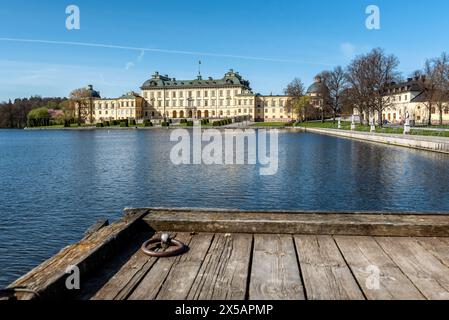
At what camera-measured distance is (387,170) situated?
24094mm

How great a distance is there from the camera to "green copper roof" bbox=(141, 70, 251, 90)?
470 feet

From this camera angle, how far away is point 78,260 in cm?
334

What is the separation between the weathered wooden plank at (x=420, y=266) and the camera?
123 inches

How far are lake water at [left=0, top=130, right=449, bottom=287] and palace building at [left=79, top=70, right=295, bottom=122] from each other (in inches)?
4412

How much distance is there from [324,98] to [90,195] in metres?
81.4

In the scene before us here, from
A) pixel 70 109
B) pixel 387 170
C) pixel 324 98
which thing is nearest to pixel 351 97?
pixel 324 98

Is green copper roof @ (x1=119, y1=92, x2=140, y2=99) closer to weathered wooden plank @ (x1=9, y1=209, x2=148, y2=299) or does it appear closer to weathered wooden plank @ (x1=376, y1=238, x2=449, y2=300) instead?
weathered wooden plank @ (x1=9, y1=209, x2=148, y2=299)

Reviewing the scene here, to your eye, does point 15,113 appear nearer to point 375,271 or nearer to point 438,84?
point 438,84

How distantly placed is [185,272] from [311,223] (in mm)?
1681

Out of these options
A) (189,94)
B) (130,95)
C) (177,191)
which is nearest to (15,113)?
(130,95)

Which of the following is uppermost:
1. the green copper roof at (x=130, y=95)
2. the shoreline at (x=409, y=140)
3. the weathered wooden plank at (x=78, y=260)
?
the green copper roof at (x=130, y=95)

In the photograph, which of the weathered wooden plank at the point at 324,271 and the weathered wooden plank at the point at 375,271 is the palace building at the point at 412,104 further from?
the weathered wooden plank at the point at 324,271

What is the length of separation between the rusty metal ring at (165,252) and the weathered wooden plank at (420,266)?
6.70ft

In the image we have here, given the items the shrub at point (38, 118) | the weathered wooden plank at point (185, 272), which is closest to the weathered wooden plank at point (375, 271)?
the weathered wooden plank at point (185, 272)
